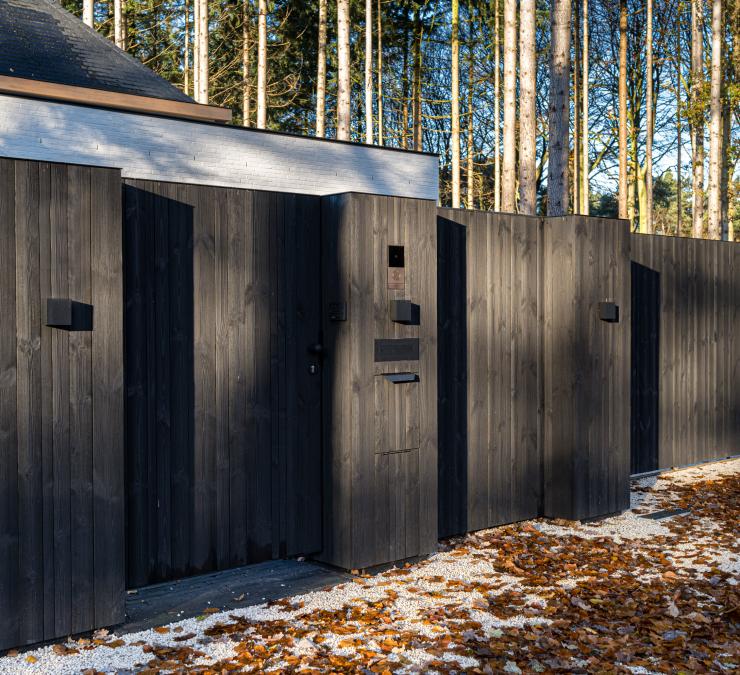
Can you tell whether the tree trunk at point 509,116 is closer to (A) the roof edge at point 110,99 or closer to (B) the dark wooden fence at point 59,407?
(A) the roof edge at point 110,99

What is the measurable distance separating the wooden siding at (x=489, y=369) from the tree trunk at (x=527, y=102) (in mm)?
6079

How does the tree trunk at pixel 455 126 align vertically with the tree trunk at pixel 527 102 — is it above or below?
above

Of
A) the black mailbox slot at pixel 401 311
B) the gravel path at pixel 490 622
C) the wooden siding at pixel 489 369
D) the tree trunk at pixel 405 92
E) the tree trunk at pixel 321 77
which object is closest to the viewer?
the gravel path at pixel 490 622

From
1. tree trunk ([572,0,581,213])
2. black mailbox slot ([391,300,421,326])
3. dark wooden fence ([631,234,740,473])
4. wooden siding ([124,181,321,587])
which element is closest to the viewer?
wooden siding ([124,181,321,587])

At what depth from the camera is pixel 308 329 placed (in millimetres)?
5410

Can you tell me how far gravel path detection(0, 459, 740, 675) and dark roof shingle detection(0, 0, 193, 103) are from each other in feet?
26.2

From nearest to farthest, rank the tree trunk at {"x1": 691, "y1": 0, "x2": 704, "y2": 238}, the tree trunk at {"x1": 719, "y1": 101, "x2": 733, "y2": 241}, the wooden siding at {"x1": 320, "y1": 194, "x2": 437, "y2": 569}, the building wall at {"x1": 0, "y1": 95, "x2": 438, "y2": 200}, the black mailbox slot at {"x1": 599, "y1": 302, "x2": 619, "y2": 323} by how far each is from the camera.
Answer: the wooden siding at {"x1": 320, "y1": 194, "x2": 437, "y2": 569} → the black mailbox slot at {"x1": 599, "y1": 302, "x2": 619, "y2": 323} → the building wall at {"x1": 0, "y1": 95, "x2": 438, "y2": 200} → the tree trunk at {"x1": 691, "y1": 0, "x2": 704, "y2": 238} → the tree trunk at {"x1": 719, "y1": 101, "x2": 733, "y2": 241}

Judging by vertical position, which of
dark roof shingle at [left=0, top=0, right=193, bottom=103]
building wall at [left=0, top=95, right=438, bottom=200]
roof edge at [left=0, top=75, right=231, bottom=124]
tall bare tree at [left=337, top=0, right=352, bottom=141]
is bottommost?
building wall at [left=0, top=95, right=438, bottom=200]

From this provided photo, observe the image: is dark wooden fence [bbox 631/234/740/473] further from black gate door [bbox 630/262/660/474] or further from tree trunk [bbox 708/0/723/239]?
tree trunk [bbox 708/0/723/239]

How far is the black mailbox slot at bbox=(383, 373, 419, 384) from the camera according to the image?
5.40 metres

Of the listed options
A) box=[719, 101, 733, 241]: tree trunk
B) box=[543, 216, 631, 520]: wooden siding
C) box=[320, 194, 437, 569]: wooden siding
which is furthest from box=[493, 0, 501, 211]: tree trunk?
box=[320, 194, 437, 569]: wooden siding

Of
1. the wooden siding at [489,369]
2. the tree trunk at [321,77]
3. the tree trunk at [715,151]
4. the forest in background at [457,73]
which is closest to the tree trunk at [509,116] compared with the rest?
the tree trunk at [715,151]

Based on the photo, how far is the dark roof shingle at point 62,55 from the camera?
36.2ft

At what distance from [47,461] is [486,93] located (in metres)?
32.0
